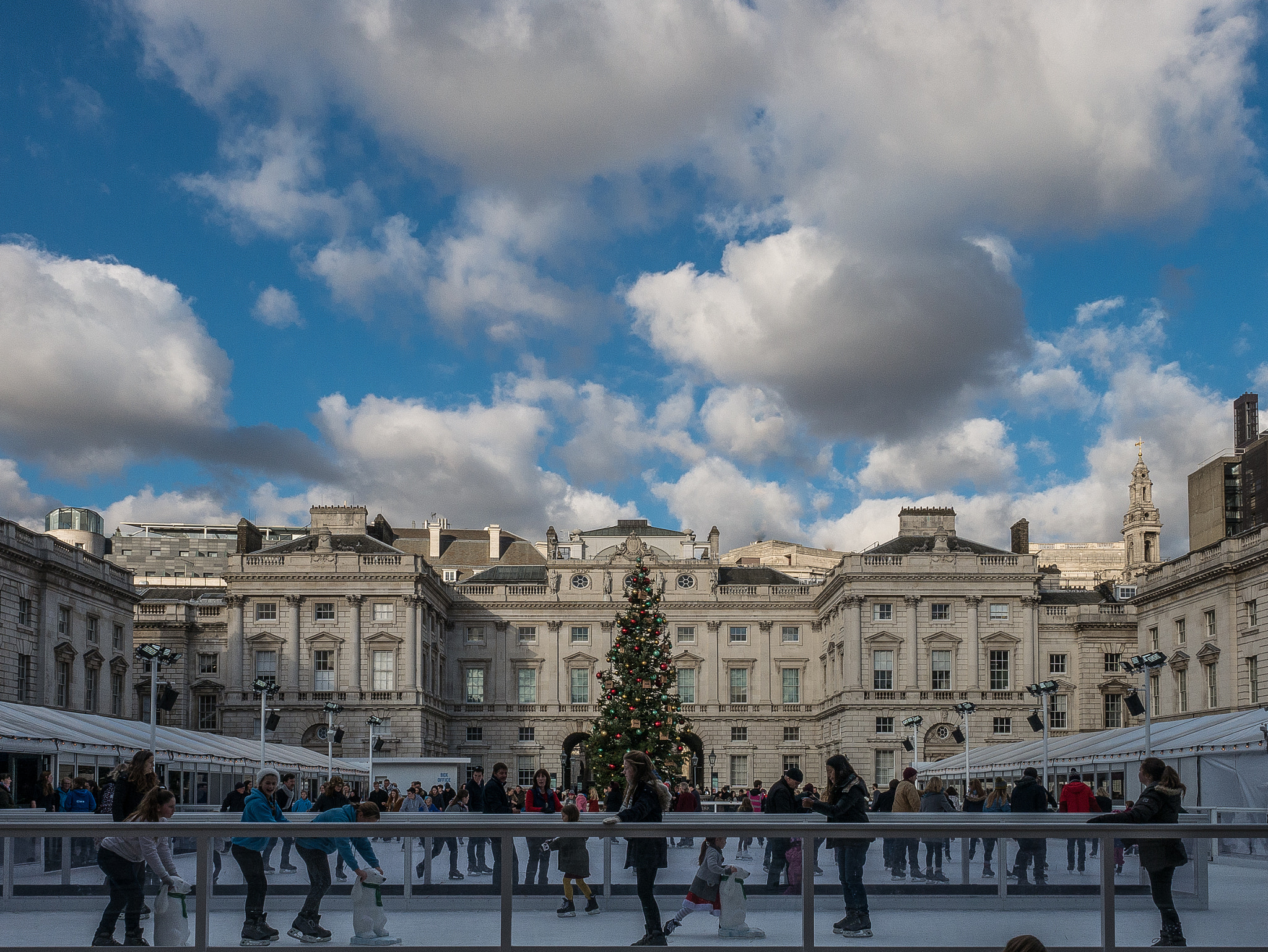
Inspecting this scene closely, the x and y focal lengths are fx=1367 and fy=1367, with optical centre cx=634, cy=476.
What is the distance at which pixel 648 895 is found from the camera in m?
8.80

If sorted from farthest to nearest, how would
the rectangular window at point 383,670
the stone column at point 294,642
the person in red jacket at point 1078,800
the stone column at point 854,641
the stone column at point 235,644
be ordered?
the rectangular window at point 383,670
the stone column at point 235,644
the stone column at point 294,642
the stone column at point 854,641
the person in red jacket at point 1078,800

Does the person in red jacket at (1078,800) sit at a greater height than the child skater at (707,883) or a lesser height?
lesser

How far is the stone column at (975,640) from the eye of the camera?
81.8 meters

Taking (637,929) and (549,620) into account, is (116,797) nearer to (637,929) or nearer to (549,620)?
(637,929)

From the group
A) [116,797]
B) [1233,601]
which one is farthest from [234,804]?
[1233,601]

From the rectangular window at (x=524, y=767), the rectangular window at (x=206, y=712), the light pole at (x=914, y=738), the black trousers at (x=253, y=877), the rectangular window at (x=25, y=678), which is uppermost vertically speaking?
the rectangular window at (x=25, y=678)

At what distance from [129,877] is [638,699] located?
1936 inches

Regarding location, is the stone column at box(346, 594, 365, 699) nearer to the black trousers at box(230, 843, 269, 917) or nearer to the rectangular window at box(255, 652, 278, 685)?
the rectangular window at box(255, 652, 278, 685)

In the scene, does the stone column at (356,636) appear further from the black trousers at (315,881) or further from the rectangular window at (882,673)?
the black trousers at (315,881)

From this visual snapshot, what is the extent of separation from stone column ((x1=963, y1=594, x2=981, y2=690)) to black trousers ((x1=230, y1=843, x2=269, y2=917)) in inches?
3030

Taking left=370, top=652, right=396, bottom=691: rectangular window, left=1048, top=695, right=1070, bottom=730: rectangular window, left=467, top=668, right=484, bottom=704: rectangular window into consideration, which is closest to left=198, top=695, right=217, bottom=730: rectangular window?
left=370, top=652, right=396, bottom=691: rectangular window

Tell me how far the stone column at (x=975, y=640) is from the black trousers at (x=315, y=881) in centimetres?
7680

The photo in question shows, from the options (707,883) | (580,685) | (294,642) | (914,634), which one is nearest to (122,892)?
(707,883)

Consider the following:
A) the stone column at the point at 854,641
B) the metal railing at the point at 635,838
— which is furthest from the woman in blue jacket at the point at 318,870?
the stone column at the point at 854,641
